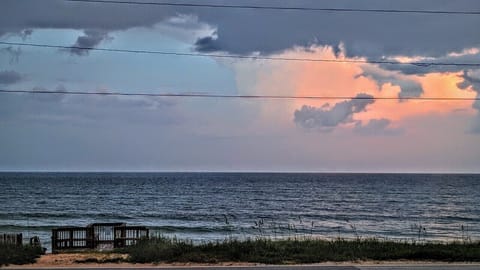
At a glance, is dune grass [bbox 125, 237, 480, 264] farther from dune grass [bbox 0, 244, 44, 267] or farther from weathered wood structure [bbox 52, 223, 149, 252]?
weathered wood structure [bbox 52, 223, 149, 252]

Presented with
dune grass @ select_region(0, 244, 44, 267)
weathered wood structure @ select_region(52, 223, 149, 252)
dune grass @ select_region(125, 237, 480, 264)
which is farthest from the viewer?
weathered wood structure @ select_region(52, 223, 149, 252)

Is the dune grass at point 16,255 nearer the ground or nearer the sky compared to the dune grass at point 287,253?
nearer the sky

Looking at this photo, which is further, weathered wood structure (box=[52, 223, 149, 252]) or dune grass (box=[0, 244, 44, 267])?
weathered wood structure (box=[52, 223, 149, 252])

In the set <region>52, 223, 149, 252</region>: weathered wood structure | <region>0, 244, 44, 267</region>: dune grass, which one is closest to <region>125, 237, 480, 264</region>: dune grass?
<region>0, 244, 44, 267</region>: dune grass

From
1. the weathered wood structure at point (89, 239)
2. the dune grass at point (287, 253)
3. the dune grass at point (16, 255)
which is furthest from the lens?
the weathered wood structure at point (89, 239)

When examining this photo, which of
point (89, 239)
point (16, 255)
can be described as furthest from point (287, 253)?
point (89, 239)

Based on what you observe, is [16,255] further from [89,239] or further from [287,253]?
[89,239]

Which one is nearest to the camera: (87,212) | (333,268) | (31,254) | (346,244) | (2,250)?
(333,268)

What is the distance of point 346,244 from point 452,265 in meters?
4.81

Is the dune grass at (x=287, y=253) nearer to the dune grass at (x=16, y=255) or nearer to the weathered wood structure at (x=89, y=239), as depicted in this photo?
the dune grass at (x=16, y=255)

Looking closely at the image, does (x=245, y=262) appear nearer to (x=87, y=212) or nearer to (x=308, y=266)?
(x=308, y=266)

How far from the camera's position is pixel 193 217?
5425 cm

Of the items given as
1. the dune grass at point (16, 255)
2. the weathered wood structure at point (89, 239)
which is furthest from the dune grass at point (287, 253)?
the weathered wood structure at point (89, 239)

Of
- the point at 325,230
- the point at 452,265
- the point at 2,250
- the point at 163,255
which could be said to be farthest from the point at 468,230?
the point at 2,250
